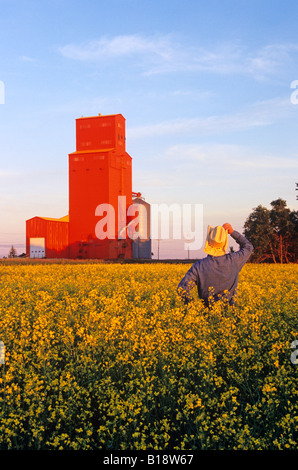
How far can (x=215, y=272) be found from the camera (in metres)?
6.29

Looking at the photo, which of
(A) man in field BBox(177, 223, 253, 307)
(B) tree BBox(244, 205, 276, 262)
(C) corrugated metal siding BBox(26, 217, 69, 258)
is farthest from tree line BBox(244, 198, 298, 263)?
(A) man in field BBox(177, 223, 253, 307)

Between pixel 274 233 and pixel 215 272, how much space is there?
4909 centimetres

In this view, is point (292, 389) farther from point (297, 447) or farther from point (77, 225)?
point (77, 225)

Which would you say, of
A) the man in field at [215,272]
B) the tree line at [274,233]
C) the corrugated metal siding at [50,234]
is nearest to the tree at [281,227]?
the tree line at [274,233]

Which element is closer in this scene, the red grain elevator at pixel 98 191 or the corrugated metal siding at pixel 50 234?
the corrugated metal siding at pixel 50 234

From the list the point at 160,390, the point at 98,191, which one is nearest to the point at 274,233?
the point at 98,191

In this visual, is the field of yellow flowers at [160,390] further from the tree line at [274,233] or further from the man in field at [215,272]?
the tree line at [274,233]

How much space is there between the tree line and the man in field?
39.4 m

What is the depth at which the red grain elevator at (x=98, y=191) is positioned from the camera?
50.4m

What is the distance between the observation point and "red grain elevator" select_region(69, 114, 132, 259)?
5041cm

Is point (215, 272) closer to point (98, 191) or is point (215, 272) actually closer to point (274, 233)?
point (98, 191)

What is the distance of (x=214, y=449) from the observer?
3.72 m

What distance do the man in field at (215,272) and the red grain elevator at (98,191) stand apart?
143 feet
